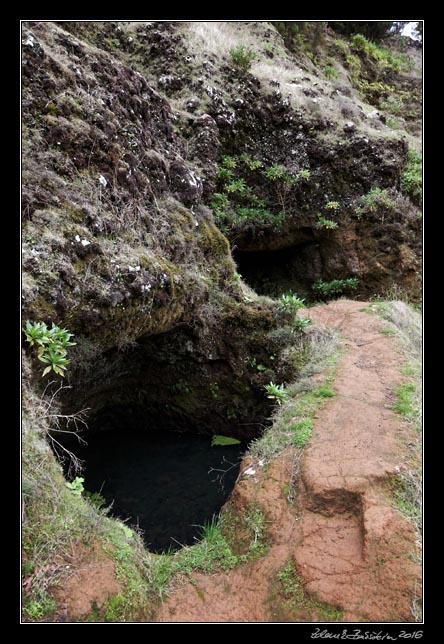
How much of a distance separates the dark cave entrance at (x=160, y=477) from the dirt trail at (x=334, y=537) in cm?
173

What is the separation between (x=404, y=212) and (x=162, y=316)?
322 inches

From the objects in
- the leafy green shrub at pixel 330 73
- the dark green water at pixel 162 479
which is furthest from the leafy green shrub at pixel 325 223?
the leafy green shrub at pixel 330 73

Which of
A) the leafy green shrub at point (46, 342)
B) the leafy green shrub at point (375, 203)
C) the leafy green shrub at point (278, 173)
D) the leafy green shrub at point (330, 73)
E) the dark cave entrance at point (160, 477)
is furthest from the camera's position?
the leafy green shrub at point (330, 73)

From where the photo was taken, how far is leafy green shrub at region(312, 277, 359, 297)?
11.6 metres

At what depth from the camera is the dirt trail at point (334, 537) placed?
11.7ft

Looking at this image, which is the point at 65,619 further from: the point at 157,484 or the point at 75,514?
the point at 157,484

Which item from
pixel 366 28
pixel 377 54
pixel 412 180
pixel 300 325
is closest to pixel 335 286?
pixel 412 180

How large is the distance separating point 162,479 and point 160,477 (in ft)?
0.23

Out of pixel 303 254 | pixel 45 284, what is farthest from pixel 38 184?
pixel 303 254

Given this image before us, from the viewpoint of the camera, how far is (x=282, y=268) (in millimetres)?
12648

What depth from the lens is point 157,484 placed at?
23.6 ft

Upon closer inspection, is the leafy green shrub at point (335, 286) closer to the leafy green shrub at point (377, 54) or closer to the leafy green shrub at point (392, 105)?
the leafy green shrub at point (392, 105)

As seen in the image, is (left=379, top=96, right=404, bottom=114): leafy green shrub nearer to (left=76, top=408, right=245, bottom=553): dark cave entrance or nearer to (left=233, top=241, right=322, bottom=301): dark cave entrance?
(left=233, top=241, right=322, bottom=301): dark cave entrance

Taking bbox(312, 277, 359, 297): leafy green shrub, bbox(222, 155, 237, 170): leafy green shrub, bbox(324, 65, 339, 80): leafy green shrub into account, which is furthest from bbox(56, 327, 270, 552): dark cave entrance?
bbox(324, 65, 339, 80): leafy green shrub
